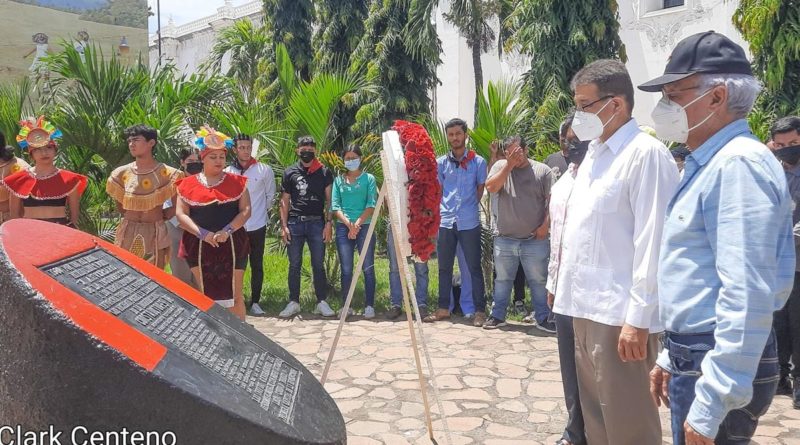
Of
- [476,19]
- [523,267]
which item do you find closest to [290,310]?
[523,267]

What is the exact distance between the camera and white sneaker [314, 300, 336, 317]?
21.4 ft

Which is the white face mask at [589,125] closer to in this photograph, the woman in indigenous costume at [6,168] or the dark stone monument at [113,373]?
the dark stone monument at [113,373]

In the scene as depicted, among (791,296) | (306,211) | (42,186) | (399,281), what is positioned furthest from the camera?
(306,211)

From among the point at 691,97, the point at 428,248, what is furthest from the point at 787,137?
the point at 691,97

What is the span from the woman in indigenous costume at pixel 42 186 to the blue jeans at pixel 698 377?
468cm

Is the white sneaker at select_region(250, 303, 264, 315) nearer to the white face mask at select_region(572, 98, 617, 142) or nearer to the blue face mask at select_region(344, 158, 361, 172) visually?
the blue face mask at select_region(344, 158, 361, 172)

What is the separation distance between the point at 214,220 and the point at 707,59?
152 inches

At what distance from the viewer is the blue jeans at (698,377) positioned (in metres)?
1.70

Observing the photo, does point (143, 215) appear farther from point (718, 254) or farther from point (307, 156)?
point (718, 254)

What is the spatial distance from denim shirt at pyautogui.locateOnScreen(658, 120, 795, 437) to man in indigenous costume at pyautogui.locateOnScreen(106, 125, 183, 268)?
170 inches

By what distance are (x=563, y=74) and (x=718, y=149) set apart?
1125 cm

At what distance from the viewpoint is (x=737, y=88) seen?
70.1 inches

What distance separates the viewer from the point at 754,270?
1.54 m

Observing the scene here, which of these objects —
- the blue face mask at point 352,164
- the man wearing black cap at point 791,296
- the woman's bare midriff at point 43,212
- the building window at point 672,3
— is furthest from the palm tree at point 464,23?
the woman's bare midriff at point 43,212
